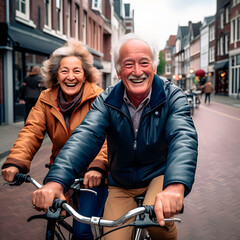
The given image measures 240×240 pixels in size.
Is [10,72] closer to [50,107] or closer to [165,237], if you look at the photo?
[50,107]

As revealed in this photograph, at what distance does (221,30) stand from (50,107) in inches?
1480

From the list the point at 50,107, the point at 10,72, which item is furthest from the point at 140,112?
the point at 10,72

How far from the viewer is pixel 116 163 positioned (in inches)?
82.3

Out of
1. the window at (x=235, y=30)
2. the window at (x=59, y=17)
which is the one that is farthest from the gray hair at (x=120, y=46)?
the window at (x=235, y=30)

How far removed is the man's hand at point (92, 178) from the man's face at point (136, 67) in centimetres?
53

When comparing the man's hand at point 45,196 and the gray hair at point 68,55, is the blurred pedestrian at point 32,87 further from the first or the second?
the man's hand at point 45,196

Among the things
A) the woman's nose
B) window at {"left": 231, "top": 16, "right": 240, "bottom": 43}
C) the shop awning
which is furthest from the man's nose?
window at {"left": 231, "top": 16, "right": 240, "bottom": 43}

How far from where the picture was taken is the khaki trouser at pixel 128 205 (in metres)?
1.89

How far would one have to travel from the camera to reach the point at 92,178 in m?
2.07

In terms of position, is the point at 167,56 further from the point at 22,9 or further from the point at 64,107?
the point at 64,107

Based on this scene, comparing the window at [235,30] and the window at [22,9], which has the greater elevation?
A: the window at [235,30]

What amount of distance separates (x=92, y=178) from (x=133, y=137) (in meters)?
0.36

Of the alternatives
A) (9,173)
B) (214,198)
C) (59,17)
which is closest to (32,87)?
(214,198)

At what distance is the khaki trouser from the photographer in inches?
74.5
